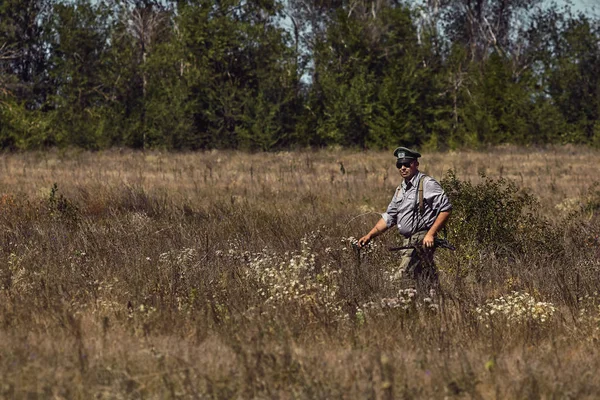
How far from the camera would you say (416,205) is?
6.59 metres

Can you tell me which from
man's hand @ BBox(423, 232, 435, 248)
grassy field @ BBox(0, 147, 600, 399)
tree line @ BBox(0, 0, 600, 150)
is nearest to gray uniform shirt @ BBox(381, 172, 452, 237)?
man's hand @ BBox(423, 232, 435, 248)

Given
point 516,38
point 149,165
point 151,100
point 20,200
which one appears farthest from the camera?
point 516,38

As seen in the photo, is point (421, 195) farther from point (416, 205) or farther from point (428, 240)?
point (428, 240)

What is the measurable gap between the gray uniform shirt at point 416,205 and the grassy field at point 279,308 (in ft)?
1.70

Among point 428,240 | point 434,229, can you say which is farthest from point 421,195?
point 428,240

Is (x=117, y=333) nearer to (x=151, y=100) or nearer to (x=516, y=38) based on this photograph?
(x=151, y=100)

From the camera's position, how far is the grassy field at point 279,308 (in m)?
4.12

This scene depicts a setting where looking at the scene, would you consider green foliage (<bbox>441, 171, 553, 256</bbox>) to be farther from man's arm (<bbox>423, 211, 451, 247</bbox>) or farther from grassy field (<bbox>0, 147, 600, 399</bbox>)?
man's arm (<bbox>423, 211, 451, 247</bbox>)

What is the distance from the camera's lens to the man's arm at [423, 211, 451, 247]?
617 centimetres

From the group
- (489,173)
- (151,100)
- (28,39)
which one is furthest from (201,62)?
(489,173)

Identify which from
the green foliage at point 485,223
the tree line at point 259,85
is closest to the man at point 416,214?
the green foliage at point 485,223

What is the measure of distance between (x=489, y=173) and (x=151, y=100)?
2132cm

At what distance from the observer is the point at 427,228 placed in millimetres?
6652

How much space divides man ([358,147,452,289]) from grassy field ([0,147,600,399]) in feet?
0.83
